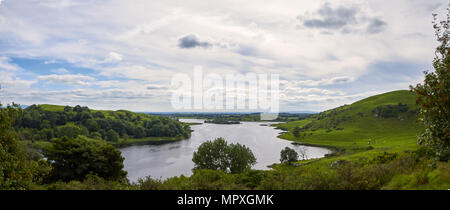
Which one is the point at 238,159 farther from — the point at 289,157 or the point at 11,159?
the point at 11,159

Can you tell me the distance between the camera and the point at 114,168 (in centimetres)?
3291

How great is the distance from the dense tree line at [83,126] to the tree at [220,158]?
89.0m

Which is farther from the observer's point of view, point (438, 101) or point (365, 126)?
point (365, 126)

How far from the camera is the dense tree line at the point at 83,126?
5034 inches

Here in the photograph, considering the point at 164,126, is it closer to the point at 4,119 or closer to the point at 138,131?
the point at 138,131

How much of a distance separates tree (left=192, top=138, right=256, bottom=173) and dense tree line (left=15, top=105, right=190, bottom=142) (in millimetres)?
88952

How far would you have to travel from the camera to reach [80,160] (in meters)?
31.7

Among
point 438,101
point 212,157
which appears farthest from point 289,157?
point 438,101

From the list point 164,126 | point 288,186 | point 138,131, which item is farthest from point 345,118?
point 288,186

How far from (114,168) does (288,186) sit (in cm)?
2975

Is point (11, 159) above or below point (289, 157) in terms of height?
above

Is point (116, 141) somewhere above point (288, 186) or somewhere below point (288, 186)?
below

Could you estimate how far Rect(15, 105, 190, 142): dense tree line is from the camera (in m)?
128

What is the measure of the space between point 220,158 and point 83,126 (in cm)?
11216
